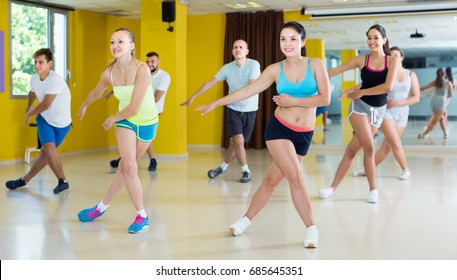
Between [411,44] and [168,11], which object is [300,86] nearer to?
[168,11]

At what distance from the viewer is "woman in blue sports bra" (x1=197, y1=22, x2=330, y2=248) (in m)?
3.72

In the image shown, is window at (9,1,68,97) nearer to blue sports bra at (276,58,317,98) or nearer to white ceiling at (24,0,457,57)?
white ceiling at (24,0,457,57)

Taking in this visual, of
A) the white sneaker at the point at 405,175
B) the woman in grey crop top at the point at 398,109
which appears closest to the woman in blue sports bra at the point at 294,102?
the woman in grey crop top at the point at 398,109

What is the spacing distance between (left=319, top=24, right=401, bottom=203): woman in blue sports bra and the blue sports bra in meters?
1.24

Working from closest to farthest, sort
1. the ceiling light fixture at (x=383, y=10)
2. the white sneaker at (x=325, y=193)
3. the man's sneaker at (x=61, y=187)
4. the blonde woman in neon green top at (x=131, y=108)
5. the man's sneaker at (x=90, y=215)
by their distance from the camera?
the blonde woman in neon green top at (x=131, y=108)
the man's sneaker at (x=90, y=215)
the white sneaker at (x=325, y=193)
the man's sneaker at (x=61, y=187)
the ceiling light fixture at (x=383, y=10)

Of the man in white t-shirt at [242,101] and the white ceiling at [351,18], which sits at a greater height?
the white ceiling at [351,18]

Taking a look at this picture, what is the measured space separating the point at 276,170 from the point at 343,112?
1514cm

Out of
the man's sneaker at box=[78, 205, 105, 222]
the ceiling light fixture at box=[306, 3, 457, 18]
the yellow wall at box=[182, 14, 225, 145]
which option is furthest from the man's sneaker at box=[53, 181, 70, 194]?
the ceiling light fixture at box=[306, 3, 457, 18]

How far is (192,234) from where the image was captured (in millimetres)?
4219

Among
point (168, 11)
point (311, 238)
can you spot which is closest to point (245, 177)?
point (311, 238)

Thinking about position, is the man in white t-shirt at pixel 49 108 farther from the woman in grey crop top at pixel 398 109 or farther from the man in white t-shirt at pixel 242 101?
the woman in grey crop top at pixel 398 109

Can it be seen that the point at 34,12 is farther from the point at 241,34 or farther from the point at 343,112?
the point at 343,112

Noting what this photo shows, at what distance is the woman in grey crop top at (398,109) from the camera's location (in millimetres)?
6508

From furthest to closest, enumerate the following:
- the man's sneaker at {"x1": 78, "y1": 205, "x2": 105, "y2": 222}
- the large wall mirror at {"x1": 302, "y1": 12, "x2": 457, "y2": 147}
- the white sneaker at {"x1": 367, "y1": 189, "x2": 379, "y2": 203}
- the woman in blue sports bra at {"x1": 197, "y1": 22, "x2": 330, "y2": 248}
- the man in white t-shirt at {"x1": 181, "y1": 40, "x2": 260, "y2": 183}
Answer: the large wall mirror at {"x1": 302, "y1": 12, "x2": 457, "y2": 147} → the man in white t-shirt at {"x1": 181, "y1": 40, "x2": 260, "y2": 183} → the white sneaker at {"x1": 367, "y1": 189, "x2": 379, "y2": 203} → the man's sneaker at {"x1": 78, "y1": 205, "x2": 105, "y2": 222} → the woman in blue sports bra at {"x1": 197, "y1": 22, "x2": 330, "y2": 248}
